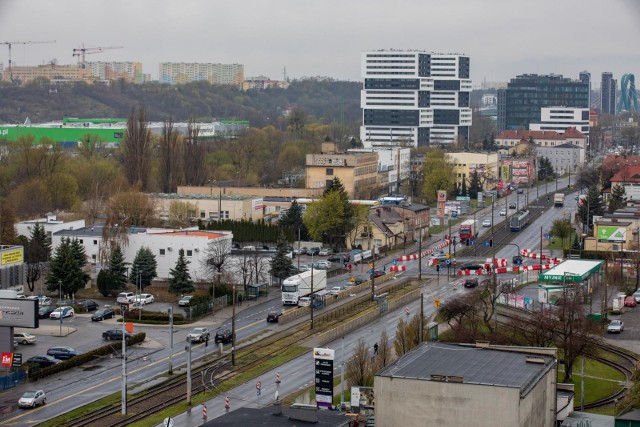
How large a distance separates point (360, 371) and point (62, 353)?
7.68 m

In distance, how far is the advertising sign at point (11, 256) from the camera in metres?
37.0

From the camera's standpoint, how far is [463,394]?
21344 mm

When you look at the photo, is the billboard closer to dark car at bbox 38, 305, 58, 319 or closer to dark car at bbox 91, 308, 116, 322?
dark car at bbox 91, 308, 116, 322

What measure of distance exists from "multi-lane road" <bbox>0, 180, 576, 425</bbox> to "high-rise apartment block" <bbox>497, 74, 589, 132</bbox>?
328 ft

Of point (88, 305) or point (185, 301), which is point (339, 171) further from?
point (88, 305)

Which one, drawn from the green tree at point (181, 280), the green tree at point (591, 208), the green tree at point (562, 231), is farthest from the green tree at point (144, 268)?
the green tree at point (591, 208)

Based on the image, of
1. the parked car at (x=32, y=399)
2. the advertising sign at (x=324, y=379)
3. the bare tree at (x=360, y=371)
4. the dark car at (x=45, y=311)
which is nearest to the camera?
the advertising sign at (x=324, y=379)

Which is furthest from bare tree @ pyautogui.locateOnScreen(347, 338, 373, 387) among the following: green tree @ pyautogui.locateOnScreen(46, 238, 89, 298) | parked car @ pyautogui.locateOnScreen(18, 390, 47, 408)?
green tree @ pyautogui.locateOnScreen(46, 238, 89, 298)

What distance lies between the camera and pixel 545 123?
130750 mm

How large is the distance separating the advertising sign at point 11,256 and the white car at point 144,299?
12.2ft

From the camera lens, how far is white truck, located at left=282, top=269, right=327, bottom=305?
123 ft

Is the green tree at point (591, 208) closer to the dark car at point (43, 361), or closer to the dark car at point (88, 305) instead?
the dark car at point (88, 305)

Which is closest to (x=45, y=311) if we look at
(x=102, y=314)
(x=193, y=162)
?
(x=102, y=314)

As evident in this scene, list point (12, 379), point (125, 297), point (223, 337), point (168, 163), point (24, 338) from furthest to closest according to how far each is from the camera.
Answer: point (168, 163) → point (125, 297) → point (223, 337) → point (24, 338) → point (12, 379)
